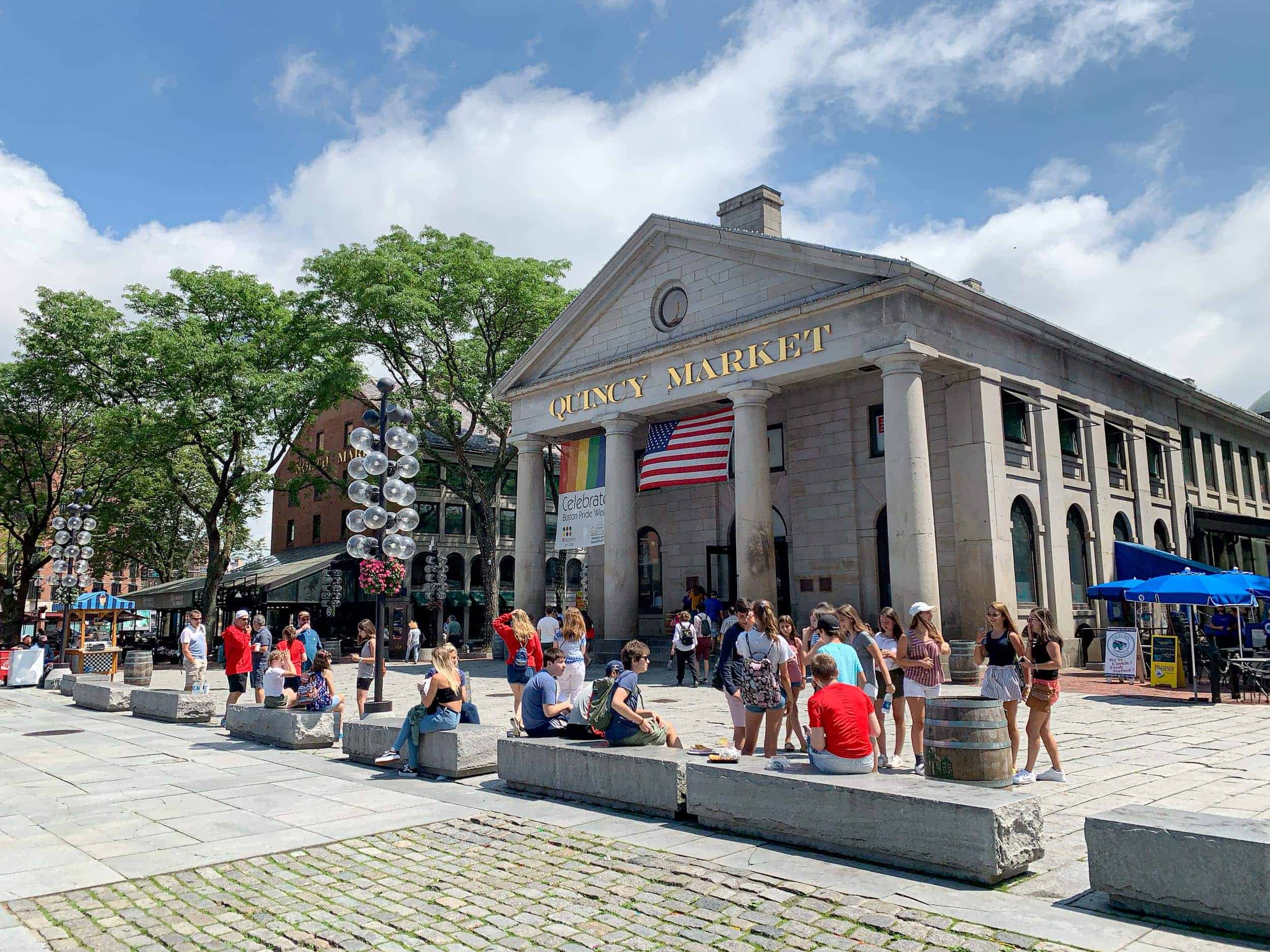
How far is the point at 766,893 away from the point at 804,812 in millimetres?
1080

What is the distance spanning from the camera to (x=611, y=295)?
→ 29875 millimetres

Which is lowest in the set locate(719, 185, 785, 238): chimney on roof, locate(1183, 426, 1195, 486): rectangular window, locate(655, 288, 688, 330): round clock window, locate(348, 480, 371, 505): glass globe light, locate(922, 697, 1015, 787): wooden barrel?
locate(922, 697, 1015, 787): wooden barrel

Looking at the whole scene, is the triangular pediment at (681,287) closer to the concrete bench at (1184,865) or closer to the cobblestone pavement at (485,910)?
the concrete bench at (1184,865)

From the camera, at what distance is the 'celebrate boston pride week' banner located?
29031 millimetres

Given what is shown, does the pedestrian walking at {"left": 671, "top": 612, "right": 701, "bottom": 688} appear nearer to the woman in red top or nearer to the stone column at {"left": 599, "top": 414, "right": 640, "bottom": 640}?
the stone column at {"left": 599, "top": 414, "right": 640, "bottom": 640}

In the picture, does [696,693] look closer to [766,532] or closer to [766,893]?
[766,532]

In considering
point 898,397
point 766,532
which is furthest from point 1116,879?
point 766,532

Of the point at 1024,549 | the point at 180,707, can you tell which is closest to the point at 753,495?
the point at 1024,549

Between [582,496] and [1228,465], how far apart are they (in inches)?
1076

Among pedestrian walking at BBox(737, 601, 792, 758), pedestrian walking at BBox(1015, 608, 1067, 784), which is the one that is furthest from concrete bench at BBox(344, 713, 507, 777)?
pedestrian walking at BBox(1015, 608, 1067, 784)

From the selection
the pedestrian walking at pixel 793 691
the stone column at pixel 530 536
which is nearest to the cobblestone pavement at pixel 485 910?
the pedestrian walking at pixel 793 691

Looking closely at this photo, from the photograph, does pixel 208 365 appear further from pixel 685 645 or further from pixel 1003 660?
pixel 1003 660

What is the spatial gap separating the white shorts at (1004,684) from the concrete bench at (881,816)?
9.81 ft

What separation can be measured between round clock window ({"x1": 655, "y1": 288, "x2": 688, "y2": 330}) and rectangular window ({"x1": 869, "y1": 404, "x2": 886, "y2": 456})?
6300mm
